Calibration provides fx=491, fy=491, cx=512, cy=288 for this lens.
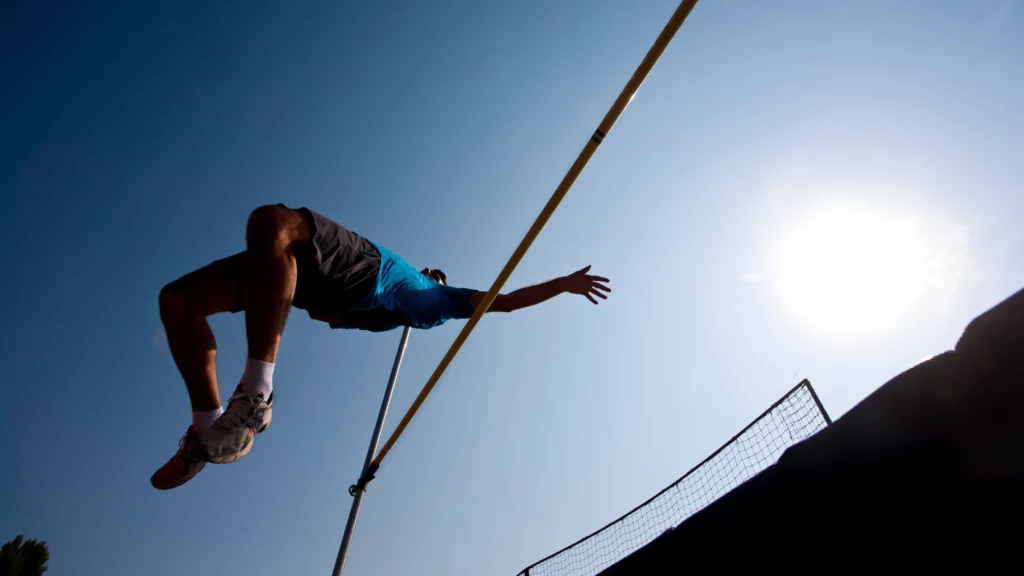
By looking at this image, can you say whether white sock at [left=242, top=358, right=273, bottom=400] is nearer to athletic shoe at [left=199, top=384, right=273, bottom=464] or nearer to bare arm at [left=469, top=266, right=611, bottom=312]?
athletic shoe at [left=199, top=384, right=273, bottom=464]

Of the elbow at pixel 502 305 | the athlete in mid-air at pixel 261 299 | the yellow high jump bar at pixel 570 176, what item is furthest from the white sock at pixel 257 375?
the elbow at pixel 502 305

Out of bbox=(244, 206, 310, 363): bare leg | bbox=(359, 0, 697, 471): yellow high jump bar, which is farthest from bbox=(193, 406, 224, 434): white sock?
bbox=(359, 0, 697, 471): yellow high jump bar

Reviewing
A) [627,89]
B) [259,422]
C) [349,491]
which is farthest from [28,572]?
[627,89]

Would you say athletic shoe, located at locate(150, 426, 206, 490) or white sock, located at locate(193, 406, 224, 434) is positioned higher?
white sock, located at locate(193, 406, 224, 434)

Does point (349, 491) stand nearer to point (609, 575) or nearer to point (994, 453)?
point (609, 575)

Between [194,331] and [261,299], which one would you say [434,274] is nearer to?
[194,331]

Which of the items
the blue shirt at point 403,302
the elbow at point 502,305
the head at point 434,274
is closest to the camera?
the blue shirt at point 403,302

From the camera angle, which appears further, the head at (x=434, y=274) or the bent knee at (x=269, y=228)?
the head at (x=434, y=274)

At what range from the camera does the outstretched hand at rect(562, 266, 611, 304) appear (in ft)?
9.04

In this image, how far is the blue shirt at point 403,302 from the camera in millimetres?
2498

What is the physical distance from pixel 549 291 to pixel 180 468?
1879 mm

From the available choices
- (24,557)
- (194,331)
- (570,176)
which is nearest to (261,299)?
(194,331)

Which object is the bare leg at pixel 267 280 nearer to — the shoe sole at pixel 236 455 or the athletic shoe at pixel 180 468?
the shoe sole at pixel 236 455

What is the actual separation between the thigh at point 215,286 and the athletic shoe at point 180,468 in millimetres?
495
